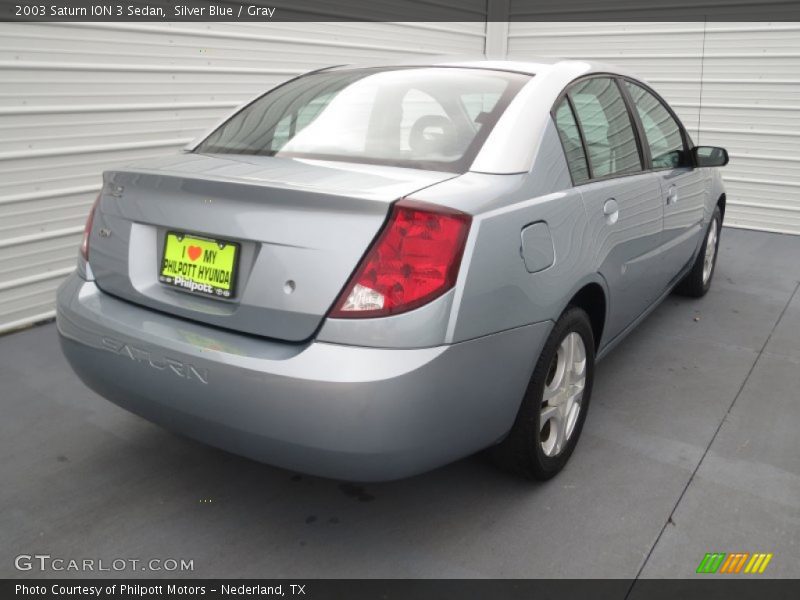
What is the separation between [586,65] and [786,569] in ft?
6.39

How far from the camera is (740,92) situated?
716 cm

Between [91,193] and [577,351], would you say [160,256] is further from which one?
[91,193]

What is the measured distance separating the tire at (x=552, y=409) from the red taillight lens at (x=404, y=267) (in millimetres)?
612

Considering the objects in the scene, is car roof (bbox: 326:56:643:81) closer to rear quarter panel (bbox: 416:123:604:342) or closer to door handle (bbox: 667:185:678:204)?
rear quarter panel (bbox: 416:123:604:342)

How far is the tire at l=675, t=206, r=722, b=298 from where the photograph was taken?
15.0 ft

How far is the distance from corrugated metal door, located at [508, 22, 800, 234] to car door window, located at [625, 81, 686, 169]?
3827mm

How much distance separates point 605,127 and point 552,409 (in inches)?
47.7

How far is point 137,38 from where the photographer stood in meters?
4.45

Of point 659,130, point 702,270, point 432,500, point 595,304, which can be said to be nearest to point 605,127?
point 595,304

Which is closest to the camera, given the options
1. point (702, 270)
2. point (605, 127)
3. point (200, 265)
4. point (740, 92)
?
point (200, 265)
